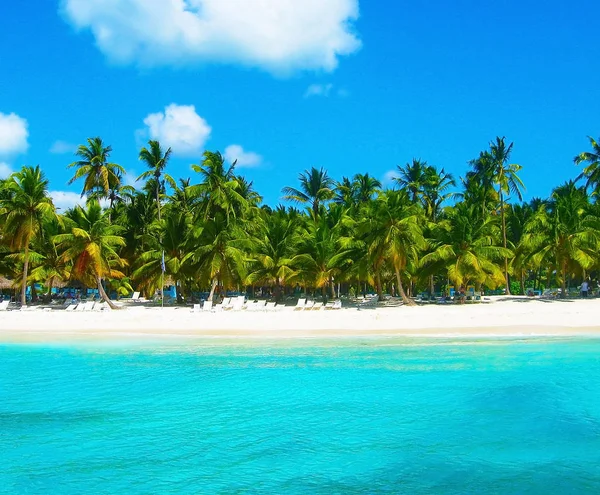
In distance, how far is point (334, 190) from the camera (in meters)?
43.9

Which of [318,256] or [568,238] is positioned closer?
[568,238]

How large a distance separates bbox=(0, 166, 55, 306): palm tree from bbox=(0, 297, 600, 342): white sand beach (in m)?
5.25

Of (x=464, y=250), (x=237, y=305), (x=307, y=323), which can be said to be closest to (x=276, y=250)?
(x=237, y=305)

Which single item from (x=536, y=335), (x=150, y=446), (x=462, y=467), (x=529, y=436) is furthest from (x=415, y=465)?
(x=536, y=335)

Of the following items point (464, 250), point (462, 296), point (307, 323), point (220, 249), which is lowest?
point (307, 323)

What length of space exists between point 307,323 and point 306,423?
39.9 feet

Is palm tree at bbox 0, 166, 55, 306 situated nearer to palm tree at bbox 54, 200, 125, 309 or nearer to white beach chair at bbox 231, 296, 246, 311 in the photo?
palm tree at bbox 54, 200, 125, 309

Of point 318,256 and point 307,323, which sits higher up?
point 318,256

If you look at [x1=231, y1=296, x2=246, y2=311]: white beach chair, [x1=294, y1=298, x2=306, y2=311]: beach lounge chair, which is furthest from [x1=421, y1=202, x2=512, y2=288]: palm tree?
[x1=231, y1=296, x2=246, y2=311]: white beach chair

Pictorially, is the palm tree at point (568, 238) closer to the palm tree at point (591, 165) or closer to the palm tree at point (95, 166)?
the palm tree at point (591, 165)

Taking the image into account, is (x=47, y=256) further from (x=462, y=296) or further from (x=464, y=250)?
(x=462, y=296)

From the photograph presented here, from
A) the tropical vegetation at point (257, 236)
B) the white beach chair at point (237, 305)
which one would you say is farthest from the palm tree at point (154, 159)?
the white beach chair at point (237, 305)

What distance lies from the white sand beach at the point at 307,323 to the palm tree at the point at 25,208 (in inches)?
207

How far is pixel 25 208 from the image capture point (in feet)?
94.1
